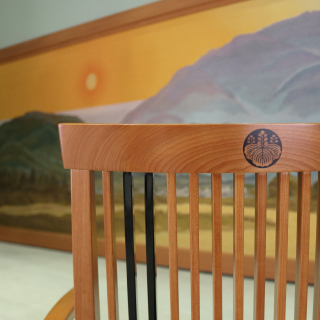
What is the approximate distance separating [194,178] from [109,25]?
1.53m

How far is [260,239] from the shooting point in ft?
1.09

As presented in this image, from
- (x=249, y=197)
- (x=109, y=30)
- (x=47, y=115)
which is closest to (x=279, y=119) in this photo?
(x=249, y=197)

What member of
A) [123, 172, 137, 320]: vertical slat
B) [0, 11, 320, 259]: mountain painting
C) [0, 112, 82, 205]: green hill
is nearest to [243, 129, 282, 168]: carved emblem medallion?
[123, 172, 137, 320]: vertical slat

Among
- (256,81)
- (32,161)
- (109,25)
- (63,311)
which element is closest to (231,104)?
(256,81)

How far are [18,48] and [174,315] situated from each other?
78.8 inches

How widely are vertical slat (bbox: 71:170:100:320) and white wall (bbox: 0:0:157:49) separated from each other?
1.42m

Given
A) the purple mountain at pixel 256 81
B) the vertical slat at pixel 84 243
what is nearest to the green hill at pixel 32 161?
the purple mountain at pixel 256 81

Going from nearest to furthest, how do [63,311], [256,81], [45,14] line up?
[63,311] < [256,81] < [45,14]

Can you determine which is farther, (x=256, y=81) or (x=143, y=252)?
(x=143, y=252)

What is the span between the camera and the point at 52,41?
6.00 feet

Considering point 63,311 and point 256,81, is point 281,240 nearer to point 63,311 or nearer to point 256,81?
point 63,311

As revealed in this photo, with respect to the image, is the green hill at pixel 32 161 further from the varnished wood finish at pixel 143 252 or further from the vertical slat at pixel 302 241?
the vertical slat at pixel 302 241

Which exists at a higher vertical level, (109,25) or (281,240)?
(109,25)

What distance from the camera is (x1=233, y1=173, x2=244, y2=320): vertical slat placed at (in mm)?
331
